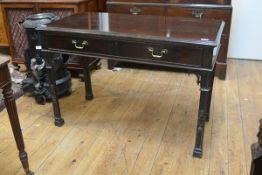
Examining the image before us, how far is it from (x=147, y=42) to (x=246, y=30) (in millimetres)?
2149

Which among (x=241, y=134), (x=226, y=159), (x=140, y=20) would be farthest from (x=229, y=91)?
(x=140, y=20)

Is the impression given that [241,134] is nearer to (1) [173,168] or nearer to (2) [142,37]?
(1) [173,168]

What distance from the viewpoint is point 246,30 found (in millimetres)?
3514

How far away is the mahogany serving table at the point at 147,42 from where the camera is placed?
173 centimetres

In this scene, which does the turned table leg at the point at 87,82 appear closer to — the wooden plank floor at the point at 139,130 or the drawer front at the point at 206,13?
the wooden plank floor at the point at 139,130

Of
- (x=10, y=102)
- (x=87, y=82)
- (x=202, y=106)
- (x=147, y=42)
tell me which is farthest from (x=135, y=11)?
(x=10, y=102)

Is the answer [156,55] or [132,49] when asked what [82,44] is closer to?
[132,49]

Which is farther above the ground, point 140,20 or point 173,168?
point 140,20

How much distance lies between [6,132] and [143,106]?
1.10m

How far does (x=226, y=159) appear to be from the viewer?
6.48 ft

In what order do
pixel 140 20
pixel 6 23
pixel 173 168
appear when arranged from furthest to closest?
pixel 6 23
pixel 140 20
pixel 173 168

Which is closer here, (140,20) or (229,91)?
(140,20)

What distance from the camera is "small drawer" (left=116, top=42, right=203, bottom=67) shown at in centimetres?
173

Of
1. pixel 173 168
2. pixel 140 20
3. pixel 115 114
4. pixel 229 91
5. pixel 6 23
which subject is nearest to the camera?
pixel 173 168
